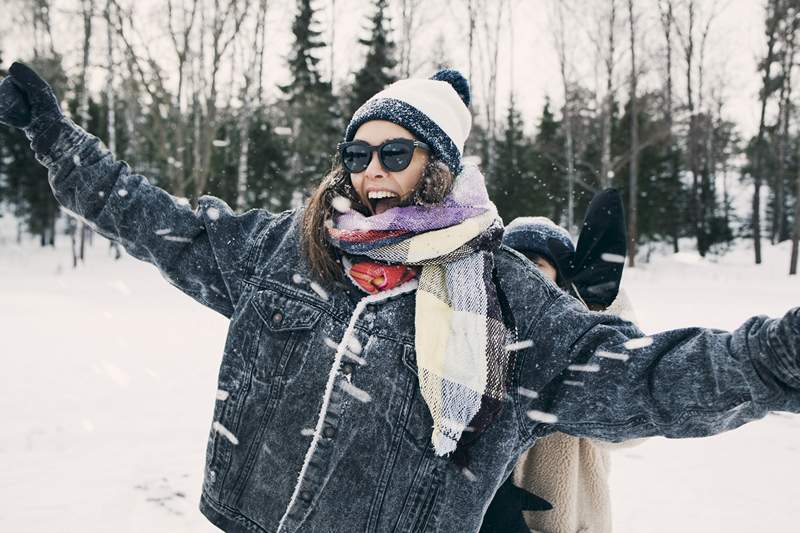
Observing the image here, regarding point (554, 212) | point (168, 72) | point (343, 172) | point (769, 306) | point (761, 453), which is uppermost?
point (168, 72)

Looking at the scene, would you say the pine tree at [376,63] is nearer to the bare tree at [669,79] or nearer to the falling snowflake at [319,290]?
the bare tree at [669,79]

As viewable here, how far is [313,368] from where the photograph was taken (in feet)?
4.30

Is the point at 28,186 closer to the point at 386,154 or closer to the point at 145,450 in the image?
the point at 145,450

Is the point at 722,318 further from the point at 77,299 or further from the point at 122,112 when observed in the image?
the point at 122,112

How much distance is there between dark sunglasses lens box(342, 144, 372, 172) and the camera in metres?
1.39

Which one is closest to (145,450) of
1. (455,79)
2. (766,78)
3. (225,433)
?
(225,433)

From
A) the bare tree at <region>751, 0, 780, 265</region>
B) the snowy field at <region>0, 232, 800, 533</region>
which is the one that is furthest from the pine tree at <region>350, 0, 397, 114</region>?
the snowy field at <region>0, 232, 800, 533</region>

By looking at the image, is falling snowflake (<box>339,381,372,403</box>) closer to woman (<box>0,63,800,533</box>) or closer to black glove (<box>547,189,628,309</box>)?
woman (<box>0,63,800,533</box>)

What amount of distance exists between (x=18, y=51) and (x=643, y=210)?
27028 millimetres

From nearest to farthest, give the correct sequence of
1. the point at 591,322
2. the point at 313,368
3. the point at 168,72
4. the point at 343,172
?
the point at 591,322, the point at 313,368, the point at 343,172, the point at 168,72

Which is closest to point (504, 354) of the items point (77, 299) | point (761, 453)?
point (761, 453)

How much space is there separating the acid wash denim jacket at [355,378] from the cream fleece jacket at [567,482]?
2.10 feet

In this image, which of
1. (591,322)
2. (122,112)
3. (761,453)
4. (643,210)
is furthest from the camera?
(122,112)

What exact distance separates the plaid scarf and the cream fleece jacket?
75cm
